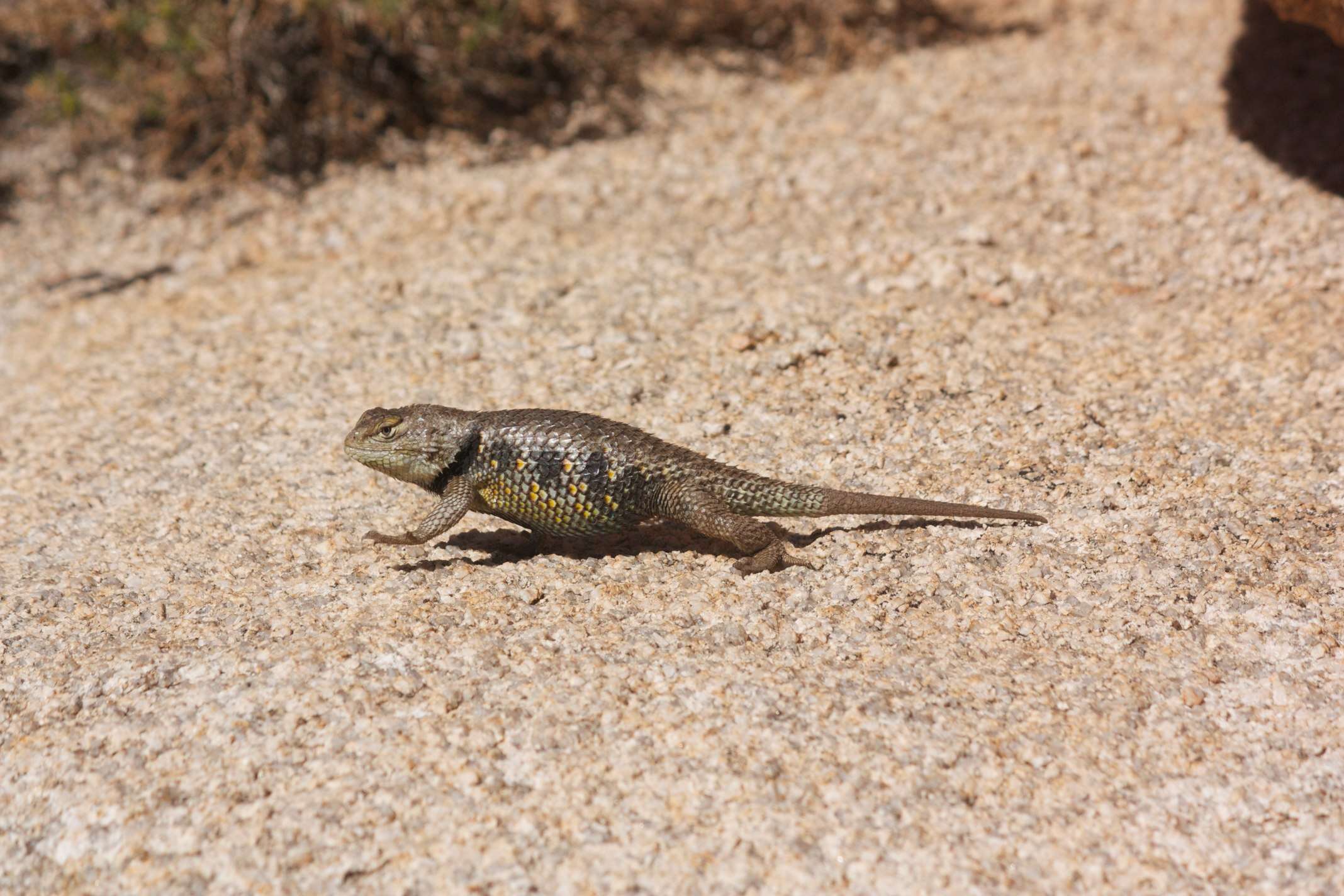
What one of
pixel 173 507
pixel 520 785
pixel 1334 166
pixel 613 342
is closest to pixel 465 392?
pixel 613 342

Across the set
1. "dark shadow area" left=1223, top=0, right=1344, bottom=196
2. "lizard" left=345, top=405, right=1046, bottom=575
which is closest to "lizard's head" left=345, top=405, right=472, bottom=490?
"lizard" left=345, top=405, right=1046, bottom=575

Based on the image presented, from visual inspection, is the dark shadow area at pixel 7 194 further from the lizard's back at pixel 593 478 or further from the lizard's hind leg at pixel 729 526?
the lizard's hind leg at pixel 729 526

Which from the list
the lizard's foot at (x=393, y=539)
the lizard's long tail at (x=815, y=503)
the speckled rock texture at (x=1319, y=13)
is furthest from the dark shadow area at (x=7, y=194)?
the speckled rock texture at (x=1319, y=13)

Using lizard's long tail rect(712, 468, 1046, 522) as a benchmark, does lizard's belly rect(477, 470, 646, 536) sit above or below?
below

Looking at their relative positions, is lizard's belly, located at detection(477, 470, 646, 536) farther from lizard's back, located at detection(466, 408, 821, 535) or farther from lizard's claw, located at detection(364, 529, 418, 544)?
lizard's claw, located at detection(364, 529, 418, 544)

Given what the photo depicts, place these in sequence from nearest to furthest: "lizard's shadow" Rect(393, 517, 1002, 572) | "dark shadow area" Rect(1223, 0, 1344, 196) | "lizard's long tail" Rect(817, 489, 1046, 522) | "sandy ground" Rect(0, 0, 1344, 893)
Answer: "sandy ground" Rect(0, 0, 1344, 893) < "lizard's long tail" Rect(817, 489, 1046, 522) < "lizard's shadow" Rect(393, 517, 1002, 572) < "dark shadow area" Rect(1223, 0, 1344, 196)

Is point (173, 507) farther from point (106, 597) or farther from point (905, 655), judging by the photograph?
point (905, 655)

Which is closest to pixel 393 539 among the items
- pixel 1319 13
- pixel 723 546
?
pixel 723 546

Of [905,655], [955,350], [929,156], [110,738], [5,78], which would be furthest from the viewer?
[5,78]
